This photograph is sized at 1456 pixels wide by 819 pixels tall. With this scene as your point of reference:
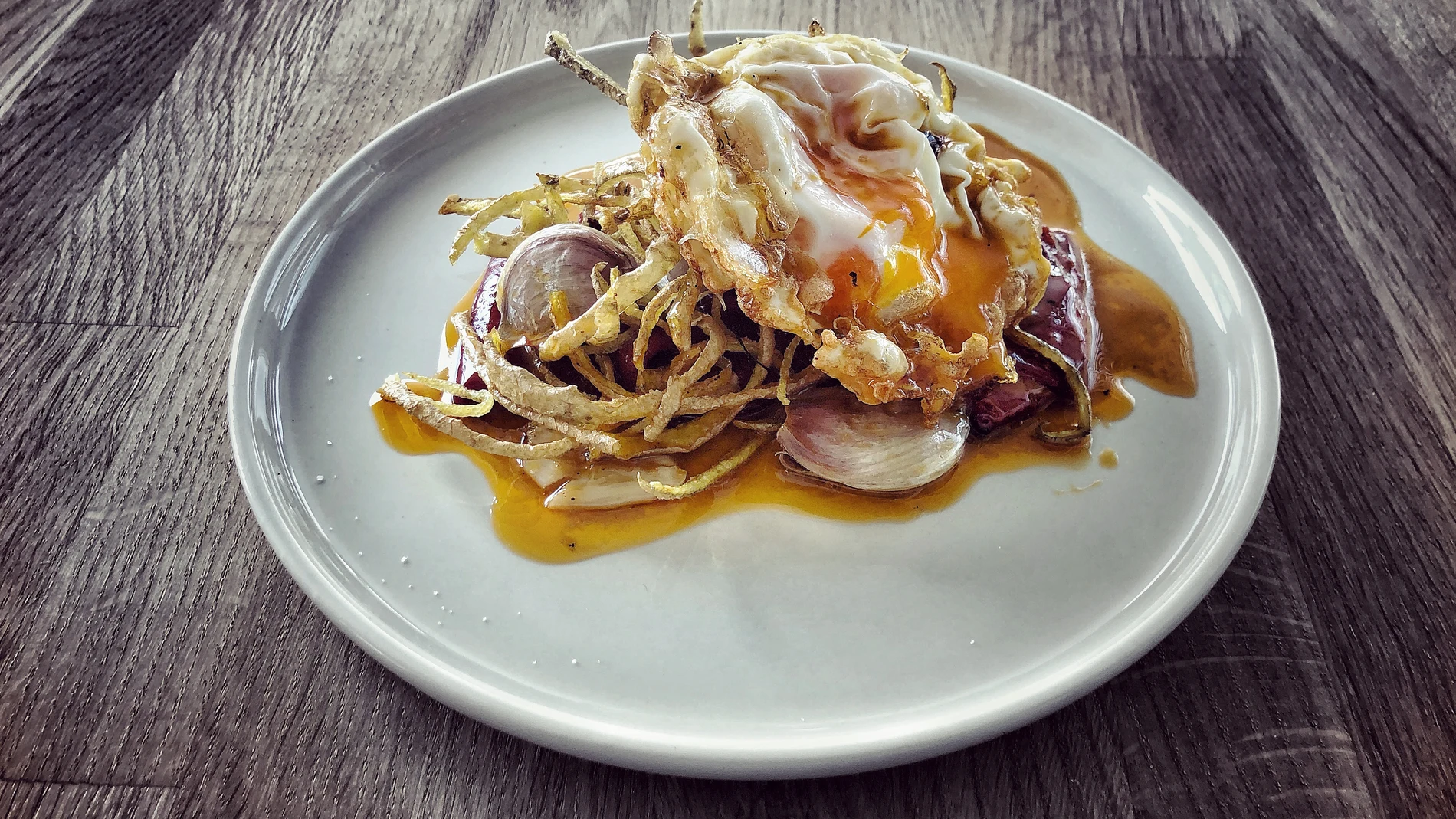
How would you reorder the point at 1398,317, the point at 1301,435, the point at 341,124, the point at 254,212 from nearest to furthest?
the point at 1301,435 < the point at 1398,317 < the point at 254,212 < the point at 341,124

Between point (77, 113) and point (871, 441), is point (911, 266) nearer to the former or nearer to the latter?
point (871, 441)

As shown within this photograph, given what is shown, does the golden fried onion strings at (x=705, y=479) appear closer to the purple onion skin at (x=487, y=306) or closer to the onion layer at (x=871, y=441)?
the onion layer at (x=871, y=441)

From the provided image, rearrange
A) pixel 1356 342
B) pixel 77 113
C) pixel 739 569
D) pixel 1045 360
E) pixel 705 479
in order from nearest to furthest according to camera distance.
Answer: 1. pixel 739 569
2. pixel 705 479
3. pixel 1045 360
4. pixel 1356 342
5. pixel 77 113

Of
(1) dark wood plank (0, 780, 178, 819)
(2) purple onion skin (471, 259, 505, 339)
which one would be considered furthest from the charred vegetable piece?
(1) dark wood plank (0, 780, 178, 819)

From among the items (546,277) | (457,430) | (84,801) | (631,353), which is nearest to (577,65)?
(546,277)

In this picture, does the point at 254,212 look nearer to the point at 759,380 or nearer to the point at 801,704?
the point at 759,380

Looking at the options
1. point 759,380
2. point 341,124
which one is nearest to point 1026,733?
point 759,380

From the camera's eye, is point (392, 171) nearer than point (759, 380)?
No

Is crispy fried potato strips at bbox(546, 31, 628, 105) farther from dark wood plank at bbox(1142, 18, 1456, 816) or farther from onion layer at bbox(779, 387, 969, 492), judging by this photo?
dark wood plank at bbox(1142, 18, 1456, 816)

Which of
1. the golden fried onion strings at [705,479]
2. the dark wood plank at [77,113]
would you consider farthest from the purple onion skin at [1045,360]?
the dark wood plank at [77,113]
